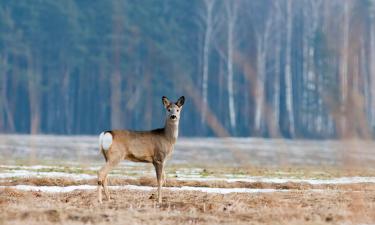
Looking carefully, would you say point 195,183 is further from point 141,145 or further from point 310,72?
point 310,72

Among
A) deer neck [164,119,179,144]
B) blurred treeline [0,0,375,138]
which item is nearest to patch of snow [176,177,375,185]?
deer neck [164,119,179,144]

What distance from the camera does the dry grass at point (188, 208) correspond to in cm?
1247

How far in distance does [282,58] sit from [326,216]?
71.6 m

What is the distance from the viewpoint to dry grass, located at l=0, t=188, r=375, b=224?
12.5 m

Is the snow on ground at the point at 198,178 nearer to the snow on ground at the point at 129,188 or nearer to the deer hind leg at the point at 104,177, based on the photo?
the snow on ground at the point at 129,188

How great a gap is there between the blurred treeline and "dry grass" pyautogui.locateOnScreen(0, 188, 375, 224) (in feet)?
185

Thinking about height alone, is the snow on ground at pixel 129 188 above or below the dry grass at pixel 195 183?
below

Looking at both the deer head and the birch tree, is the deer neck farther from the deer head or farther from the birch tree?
the birch tree

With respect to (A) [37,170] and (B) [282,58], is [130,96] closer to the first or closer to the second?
(B) [282,58]

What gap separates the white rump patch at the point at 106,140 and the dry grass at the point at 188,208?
0.83 meters

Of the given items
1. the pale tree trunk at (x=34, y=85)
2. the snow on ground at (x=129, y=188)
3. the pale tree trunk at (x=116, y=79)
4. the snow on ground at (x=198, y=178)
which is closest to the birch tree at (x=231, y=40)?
the pale tree trunk at (x=116, y=79)

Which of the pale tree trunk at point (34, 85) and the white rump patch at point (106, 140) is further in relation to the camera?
the pale tree trunk at point (34, 85)

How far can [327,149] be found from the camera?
5000 cm

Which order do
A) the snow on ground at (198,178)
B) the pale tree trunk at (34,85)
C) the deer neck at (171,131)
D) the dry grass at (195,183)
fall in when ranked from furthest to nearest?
the pale tree trunk at (34,85)
the snow on ground at (198,178)
the dry grass at (195,183)
the deer neck at (171,131)
